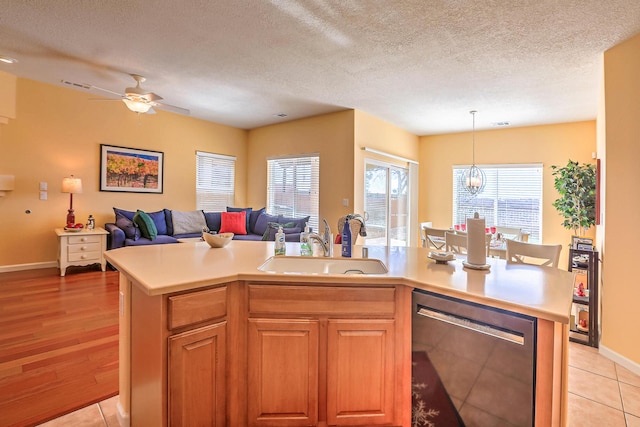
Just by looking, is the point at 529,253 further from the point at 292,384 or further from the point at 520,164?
the point at 520,164

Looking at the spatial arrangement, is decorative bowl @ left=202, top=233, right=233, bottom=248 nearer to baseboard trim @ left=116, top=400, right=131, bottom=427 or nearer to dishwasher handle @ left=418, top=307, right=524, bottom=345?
baseboard trim @ left=116, top=400, right=131, bottom=427

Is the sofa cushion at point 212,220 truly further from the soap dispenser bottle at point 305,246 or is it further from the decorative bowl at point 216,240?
the soap dispenser bottle at point 305,246

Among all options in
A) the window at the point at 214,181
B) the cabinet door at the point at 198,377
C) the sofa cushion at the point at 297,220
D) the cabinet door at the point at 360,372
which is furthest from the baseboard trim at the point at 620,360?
the window at the point at 214,181

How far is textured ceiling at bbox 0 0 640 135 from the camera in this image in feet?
8.54

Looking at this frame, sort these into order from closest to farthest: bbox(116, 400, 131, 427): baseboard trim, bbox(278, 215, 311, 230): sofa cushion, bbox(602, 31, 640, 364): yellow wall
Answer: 1. bbox(116, 400, 131, 427): baseboard trim
2. bbox(602, 31, 640, 364): yellow wall
3. bbox(278, 215, 311, 230): sofa cushion

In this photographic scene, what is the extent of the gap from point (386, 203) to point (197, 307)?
5318 mm

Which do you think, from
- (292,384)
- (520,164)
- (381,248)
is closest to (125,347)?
(292,384)

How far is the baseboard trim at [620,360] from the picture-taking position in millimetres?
2459

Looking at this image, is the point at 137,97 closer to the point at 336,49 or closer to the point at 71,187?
the point at 71,187

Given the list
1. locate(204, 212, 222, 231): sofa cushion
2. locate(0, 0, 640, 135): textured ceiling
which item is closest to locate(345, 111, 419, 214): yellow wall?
locate(0, 0, 640, 135): textured ceiling

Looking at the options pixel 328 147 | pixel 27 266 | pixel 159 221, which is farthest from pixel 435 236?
pixel 27 266

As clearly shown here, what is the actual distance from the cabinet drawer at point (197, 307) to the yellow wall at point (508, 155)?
6.28m

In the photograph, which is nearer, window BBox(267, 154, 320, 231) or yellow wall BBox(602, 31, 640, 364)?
yellow wall BBox(602, 31, 640, 364)

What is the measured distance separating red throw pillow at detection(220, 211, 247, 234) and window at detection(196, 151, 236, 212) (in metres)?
0.71
